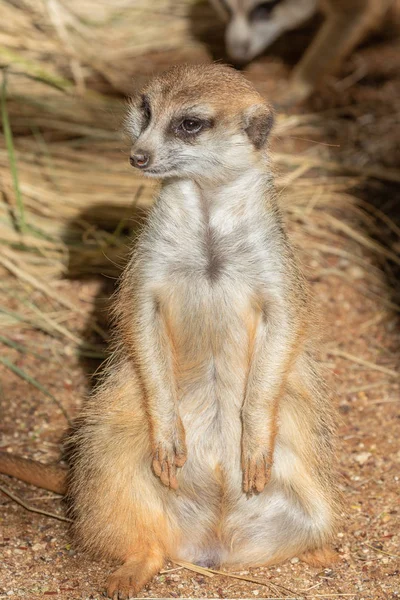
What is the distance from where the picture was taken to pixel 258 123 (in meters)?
2.49

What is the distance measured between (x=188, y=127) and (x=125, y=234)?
2.08m

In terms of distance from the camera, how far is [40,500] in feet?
9.96

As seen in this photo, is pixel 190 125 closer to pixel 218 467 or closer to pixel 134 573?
pixel 218 467

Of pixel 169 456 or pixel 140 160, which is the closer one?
pixel 140 160

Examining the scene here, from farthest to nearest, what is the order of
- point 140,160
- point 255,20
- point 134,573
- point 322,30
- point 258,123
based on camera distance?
point 322,30 < point 255,20 < point 134,573 < point 258,123 < point 140,160

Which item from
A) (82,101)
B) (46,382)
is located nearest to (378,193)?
(82,101)

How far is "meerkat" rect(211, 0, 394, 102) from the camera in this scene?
5.69 meters

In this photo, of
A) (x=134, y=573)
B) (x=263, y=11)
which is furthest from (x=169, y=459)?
(x=263, y=11)

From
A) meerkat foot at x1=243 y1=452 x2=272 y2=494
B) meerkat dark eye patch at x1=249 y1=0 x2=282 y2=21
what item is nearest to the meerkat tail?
meerkat foot at x1=243 y1=452 x2=272 y2=494

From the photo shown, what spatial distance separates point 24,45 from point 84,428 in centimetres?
324

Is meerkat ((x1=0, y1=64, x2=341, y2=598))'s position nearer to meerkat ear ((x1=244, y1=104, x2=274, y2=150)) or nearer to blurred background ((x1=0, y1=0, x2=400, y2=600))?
meerkat ear ((x1=244, y1=104, x2=274, y2=150))

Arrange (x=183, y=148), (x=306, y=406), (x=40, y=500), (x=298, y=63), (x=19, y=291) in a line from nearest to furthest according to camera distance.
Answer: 1. (x=183, y=148)
2. (x=306, y=406)
3. (x=40, y=500)
4. (x=19, y=291)
5. (x=298, y=63)

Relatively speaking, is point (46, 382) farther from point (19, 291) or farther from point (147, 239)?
point (147, 239)

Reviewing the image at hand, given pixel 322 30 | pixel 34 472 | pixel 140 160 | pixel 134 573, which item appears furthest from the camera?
pixel 322 30
